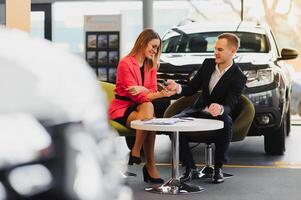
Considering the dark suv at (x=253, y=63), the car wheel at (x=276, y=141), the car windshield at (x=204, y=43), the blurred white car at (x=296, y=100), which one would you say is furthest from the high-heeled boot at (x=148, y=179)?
the blurred white car at (x=296, y=100)

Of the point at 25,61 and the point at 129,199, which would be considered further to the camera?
the point at 129,199

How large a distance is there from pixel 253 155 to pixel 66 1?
535cm

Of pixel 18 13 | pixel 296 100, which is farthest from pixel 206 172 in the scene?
pixel 296 100

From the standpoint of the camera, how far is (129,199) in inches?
35.5

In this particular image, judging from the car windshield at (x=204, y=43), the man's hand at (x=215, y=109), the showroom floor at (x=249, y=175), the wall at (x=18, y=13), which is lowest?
the showroom floor at (x=249, y=175)

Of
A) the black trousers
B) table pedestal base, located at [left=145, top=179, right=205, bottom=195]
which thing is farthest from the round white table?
the black trousers

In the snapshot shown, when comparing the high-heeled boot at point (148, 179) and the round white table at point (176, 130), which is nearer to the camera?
the round white table at point (176, 130)

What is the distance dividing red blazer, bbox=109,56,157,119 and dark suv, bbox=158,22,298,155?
0.90m

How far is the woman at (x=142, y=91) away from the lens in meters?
4.46

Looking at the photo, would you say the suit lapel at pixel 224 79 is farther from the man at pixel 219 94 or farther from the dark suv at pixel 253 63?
the dark suv at pixel 253 63

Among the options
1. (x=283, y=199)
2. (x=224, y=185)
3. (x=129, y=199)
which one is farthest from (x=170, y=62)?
(x=129, y=199)

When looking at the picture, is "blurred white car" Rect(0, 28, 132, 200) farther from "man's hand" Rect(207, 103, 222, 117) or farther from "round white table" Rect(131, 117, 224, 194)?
"man's hand" Rect(207, 103, 222, 117)

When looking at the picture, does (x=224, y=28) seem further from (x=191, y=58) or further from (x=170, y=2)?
(x=170, y=2)

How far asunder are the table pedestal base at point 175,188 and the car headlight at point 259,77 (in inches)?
57.8
